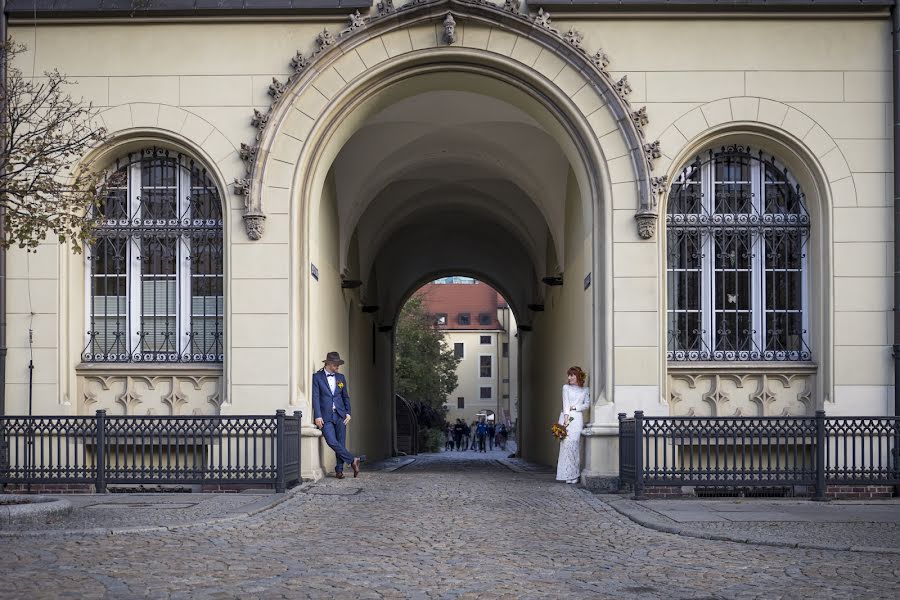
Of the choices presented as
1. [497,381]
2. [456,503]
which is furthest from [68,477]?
[497,381]

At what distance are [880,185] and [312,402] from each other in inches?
316

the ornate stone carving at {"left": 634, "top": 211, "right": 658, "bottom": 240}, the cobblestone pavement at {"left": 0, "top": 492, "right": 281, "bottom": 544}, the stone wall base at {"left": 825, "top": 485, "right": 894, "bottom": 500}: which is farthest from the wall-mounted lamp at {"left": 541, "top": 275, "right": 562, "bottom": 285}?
A: the cobblestone pavement at {"left": 0, "top": 492, "right": 281, "bottom": 544}

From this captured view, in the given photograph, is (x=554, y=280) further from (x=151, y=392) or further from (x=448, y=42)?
(x=151, y=392)

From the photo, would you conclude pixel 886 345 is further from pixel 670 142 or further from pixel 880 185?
pixel 670 142

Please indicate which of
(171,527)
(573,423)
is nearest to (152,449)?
(171,527)

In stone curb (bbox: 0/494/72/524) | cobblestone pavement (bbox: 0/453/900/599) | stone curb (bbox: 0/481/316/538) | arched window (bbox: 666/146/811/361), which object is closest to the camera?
cobblestone pavement (bbox: 0/453/900/599)

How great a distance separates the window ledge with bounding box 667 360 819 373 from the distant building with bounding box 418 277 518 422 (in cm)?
9101

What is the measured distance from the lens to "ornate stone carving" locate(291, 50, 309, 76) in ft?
52.0

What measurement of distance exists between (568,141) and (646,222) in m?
1.69

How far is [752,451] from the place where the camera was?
1398 cm

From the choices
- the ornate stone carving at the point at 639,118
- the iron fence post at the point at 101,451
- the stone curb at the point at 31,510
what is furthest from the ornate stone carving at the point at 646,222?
the stone curb at the point at 31,510

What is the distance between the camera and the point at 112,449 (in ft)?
52.5

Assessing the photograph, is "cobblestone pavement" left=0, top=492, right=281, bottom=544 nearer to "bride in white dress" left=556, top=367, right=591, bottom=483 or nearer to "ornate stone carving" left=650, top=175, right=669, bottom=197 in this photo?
"bride in white dress" left=556, top=367, right=591, bottom=483

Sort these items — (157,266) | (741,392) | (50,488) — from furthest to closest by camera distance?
(157,266)
(741,392)
(50,488)
